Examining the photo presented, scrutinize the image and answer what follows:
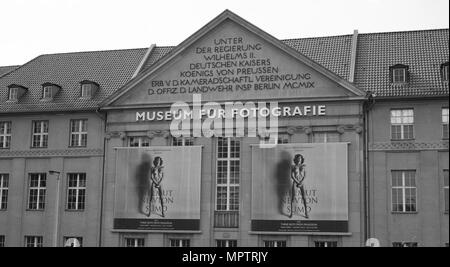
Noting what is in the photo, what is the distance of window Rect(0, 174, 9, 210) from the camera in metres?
44.5

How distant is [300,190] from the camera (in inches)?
1526

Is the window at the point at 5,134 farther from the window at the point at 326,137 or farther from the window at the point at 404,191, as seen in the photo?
the window at the point at 404,191

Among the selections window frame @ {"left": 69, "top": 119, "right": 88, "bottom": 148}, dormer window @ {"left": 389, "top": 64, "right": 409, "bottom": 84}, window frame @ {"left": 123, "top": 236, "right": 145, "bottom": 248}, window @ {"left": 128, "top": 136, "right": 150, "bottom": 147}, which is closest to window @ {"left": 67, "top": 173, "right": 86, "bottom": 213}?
window frame @ {"left": 69, "top": 119, "right": 88, "bottom": 148}

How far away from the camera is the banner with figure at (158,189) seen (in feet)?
132

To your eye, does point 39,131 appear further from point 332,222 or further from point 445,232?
point 445,232

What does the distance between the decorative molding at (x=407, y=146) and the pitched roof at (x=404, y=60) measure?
270cm

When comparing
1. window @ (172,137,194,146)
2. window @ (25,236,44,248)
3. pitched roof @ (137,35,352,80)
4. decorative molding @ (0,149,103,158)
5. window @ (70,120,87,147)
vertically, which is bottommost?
window @ (25,236,44,248)

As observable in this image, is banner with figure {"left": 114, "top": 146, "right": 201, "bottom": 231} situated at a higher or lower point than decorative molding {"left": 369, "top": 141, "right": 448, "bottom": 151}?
lower

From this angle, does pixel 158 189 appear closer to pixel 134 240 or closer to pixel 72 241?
pixel 134 240

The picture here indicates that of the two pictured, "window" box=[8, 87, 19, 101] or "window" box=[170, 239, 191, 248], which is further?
"window" box=[8, 87, 19, 101]

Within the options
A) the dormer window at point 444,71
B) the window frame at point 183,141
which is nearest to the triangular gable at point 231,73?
the window frame at point 183,141

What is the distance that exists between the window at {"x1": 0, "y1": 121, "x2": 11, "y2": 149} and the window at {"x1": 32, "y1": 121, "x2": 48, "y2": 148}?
6.02 ft

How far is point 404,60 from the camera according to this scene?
41.6m

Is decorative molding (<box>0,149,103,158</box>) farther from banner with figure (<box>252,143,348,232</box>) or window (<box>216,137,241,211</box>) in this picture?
banner with figure (<box>252,143,348,232</box>)
